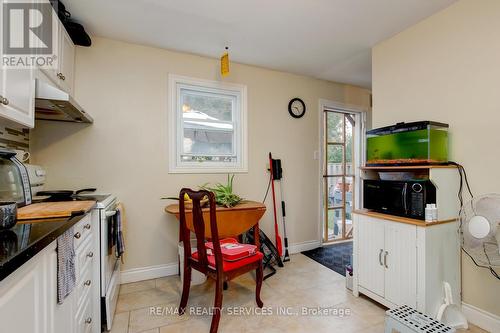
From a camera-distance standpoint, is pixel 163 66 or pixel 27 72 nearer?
pixel 27 72

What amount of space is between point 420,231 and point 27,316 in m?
2.15

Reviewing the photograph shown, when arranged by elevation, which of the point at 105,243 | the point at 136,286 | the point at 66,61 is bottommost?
the point at 136,286

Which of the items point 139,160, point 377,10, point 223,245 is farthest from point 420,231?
point 139,160

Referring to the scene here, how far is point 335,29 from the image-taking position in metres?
2.34

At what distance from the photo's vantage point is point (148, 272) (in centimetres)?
263

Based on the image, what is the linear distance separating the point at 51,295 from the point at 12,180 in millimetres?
862

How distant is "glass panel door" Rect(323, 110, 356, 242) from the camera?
13.0ft

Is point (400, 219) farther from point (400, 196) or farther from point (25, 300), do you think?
point (25, 300)

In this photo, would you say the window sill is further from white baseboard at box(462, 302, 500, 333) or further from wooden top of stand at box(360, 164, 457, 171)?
white baseboard at box(462, 302, 500, 333)

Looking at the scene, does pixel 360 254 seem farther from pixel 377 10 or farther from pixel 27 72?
pixel 27 72

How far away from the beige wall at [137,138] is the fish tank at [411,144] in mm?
1354

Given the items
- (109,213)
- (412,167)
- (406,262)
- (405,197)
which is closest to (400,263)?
(406,262)

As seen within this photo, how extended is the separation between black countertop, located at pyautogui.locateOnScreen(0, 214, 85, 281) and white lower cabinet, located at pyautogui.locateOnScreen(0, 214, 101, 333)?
5 centimetres

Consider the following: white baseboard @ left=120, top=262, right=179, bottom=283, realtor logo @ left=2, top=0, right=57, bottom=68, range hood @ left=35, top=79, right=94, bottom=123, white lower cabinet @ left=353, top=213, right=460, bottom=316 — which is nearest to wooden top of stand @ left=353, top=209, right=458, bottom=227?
white lower cabinet @ left=353, top=213, right=460, bottom=316
